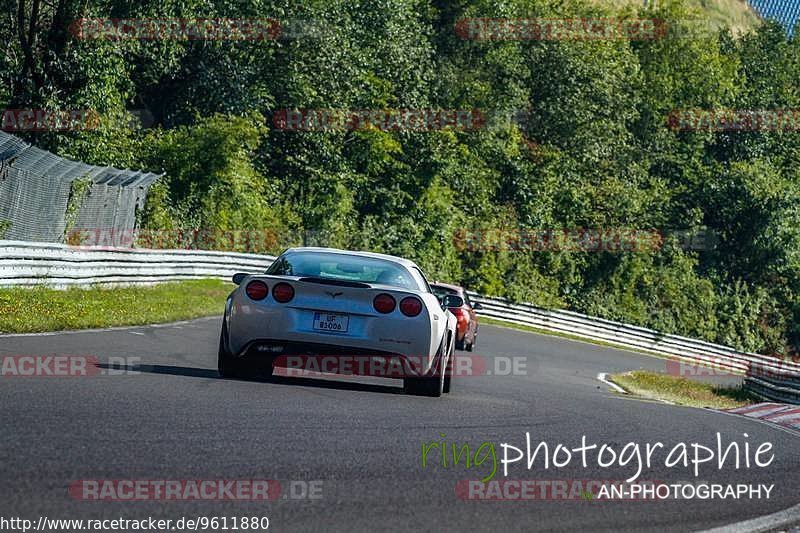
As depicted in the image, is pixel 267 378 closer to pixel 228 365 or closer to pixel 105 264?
pixel 228 365

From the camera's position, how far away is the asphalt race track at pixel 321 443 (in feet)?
18.2

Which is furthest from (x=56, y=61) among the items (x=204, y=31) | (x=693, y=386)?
(x=693, y=386)

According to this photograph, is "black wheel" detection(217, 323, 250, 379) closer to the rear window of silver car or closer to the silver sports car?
the silver sports car

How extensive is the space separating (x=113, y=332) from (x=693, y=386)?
12.7m

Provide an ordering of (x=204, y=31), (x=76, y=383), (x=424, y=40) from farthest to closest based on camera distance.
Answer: (x=424, y=40)
(x=204, y=31)
(x=76, y=383)

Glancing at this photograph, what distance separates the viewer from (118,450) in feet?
21.1

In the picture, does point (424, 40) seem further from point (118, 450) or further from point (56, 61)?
point (118, 450)

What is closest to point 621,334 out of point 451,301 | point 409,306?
point 451,301

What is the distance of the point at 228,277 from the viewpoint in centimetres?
3216

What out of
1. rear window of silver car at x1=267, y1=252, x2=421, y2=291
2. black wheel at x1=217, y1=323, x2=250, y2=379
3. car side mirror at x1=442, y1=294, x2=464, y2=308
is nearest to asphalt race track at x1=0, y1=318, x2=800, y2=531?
black wheel at x1=217, y1=323, x2=250, y2=379

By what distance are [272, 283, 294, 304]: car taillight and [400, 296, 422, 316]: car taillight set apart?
931 millimetres

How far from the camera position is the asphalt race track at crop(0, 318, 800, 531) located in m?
5.55

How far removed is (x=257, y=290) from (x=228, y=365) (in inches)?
32.9

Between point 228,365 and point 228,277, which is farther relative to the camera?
point 228,277
